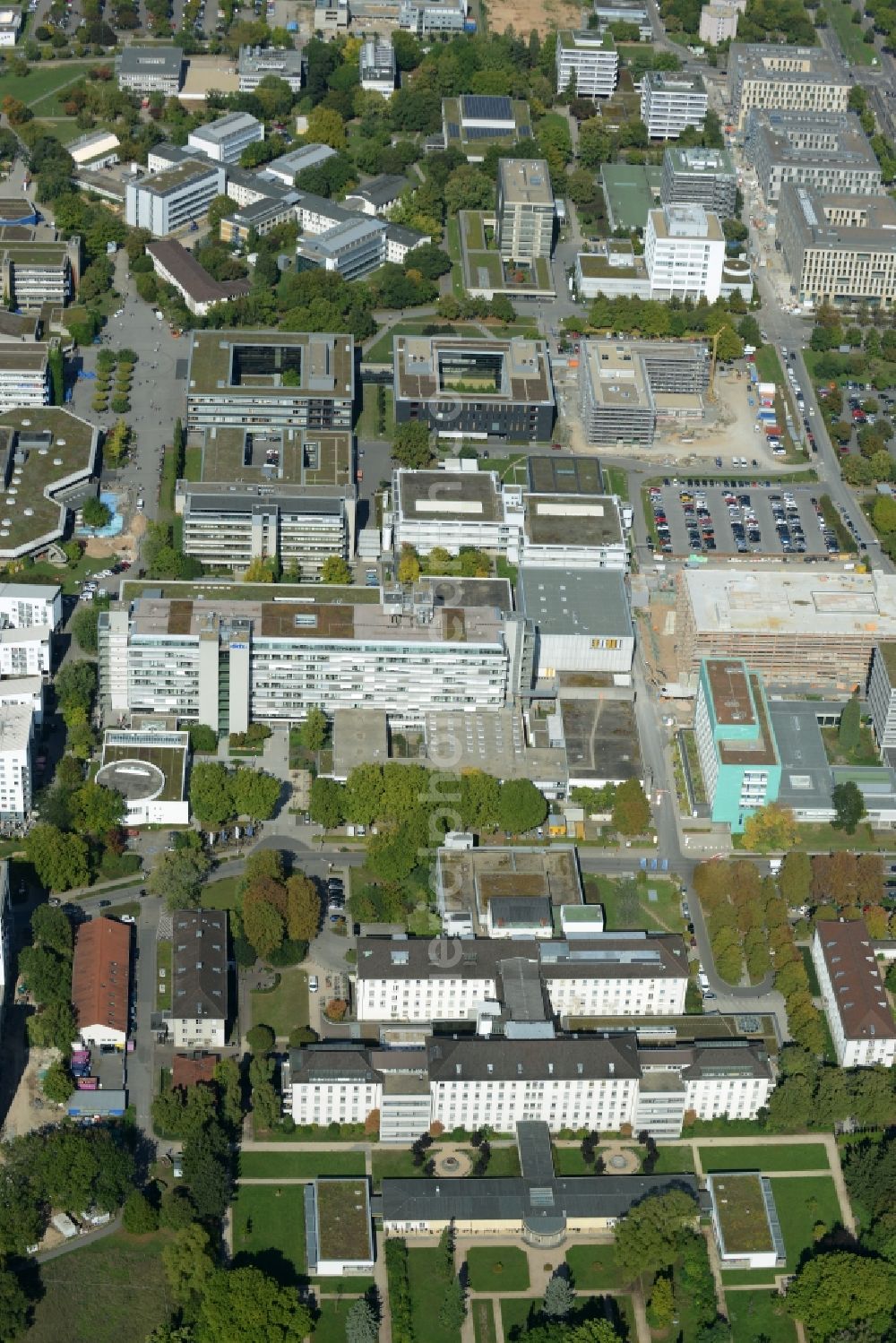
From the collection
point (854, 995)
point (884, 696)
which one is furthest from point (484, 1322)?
point (884, 696)

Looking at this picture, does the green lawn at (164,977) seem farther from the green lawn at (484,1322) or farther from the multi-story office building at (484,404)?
the multi-story office building at (484,404)

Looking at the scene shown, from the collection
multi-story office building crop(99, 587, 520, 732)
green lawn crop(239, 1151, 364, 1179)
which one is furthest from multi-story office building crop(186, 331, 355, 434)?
green lawn crop(239, 1151, 364, 1179)

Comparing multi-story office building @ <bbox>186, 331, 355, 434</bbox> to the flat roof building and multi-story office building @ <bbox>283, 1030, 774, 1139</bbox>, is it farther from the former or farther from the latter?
multi-story office building @ <bbox>283, 1030, 774, 1139</bbox>

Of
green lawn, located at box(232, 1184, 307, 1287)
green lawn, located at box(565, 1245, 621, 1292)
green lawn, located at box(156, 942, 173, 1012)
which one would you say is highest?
green lawn, located at box(156, 942, 173, 1012)

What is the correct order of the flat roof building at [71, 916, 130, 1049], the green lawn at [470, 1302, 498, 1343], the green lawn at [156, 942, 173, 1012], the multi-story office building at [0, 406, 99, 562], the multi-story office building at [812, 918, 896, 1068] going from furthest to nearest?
the multi-story office building at [0, 406, 99, 562] < the green lawn at [156, 942, 173, 1012] < the multi-story office building at [812, 918, 896, 1068] < the flat roof building at [71, 916, 130, 1049] < the green lawn at [470, 1302, 498, 1343]

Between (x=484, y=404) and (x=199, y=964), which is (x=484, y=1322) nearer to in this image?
(x=199, y=964)

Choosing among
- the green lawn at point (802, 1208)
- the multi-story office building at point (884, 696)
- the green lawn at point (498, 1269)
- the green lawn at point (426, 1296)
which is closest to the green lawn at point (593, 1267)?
the green lawn at point (498, 1269)
